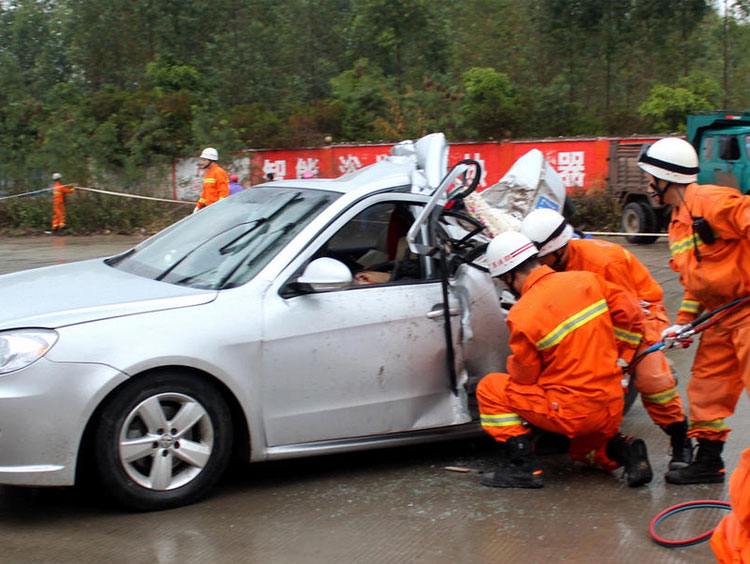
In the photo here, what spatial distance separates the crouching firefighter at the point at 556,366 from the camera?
4320 mm

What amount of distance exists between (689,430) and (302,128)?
22961 mm

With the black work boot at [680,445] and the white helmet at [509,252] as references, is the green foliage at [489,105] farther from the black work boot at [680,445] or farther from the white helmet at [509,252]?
the white helmet at [509,252]

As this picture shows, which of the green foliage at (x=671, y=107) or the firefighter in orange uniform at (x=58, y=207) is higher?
the green foliage at (x=671, y=107)

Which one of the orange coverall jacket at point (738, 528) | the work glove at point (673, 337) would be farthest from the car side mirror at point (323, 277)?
the orange coverall jacket at point (738, 528)

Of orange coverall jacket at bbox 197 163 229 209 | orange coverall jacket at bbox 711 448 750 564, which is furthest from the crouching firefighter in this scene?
orange coverall jacket at bbox 197 163 229 209

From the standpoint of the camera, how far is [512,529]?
13.3 ft

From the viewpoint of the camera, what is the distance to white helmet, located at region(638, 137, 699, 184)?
4.48m

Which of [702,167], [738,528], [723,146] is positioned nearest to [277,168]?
[702,167]

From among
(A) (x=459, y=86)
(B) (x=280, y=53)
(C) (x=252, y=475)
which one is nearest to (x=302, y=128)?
(A) (x=459, y=86)

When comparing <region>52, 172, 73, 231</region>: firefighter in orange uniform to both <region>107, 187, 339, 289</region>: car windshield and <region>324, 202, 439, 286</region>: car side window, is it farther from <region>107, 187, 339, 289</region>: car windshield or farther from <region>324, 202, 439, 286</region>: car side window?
<region>324, 202, 439, 286</region>: car side window

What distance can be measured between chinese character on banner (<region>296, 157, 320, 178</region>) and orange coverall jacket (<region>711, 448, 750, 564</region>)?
22636mm

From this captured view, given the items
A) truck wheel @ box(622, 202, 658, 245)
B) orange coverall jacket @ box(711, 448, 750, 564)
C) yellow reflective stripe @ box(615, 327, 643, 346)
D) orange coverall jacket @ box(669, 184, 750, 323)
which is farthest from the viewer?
truck wheel @ box(622, 202, 658, 245)

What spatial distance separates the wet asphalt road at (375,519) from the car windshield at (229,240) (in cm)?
105

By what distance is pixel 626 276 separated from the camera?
4.92 metres
